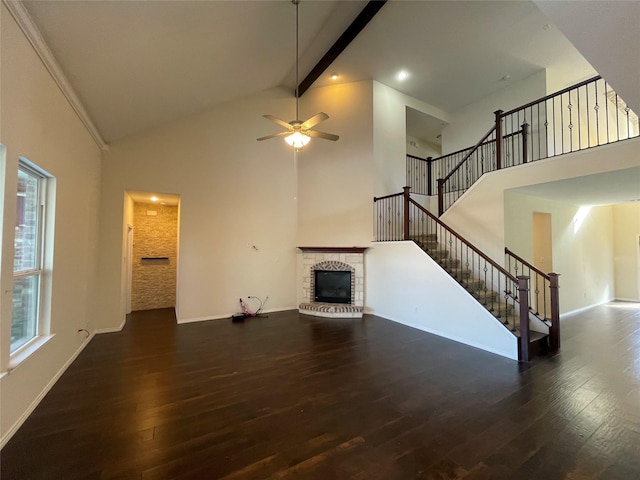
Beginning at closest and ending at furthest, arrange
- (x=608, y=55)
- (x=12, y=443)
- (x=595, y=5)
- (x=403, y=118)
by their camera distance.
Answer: (x=595, y=5)
(x=608, y=55)
(x=12, y=443)
(x=403, y=118)

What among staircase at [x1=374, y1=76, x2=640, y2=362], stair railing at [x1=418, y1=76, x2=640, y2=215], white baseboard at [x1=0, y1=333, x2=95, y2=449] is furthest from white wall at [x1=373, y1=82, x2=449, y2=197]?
white baseboard at [x1=0, y1=333, x2=95, y2=449]

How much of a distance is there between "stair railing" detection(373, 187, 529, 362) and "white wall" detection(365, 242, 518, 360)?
20cm

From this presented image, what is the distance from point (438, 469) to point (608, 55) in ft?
9.11

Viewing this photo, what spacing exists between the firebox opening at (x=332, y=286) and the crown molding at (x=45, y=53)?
4963 mm

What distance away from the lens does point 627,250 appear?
7.57 m

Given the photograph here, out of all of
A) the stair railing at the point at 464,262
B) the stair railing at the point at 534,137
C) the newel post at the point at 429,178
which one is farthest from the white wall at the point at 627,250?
the stair railing at the point at 464,262

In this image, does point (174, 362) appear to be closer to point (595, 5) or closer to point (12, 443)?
point (12, 443)

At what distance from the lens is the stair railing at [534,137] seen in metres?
5.95

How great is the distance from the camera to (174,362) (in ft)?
11.4

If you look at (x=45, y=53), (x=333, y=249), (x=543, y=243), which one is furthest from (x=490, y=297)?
(x=45, y=53)

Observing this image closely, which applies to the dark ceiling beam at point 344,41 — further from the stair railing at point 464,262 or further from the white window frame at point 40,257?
the white window frame at point 40,257

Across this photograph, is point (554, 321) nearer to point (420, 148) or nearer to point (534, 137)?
point (534, 137)

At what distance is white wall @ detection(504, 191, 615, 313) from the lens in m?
5.00

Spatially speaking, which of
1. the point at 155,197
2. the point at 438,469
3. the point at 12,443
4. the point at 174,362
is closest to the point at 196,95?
the point at 155,197
